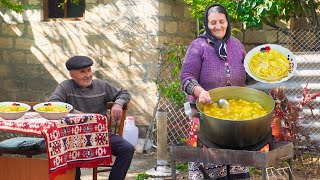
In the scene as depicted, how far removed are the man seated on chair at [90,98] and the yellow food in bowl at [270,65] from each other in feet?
5.57

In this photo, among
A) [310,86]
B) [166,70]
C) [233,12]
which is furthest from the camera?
[166,70]

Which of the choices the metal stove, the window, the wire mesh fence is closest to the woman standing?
the metal stove

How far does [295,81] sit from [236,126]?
419 centimetres

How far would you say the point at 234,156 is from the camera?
407 centimetres

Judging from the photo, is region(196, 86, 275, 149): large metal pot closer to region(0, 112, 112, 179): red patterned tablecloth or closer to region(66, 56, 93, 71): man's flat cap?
region(0, 112, 112, 179): red patterned tablecloth

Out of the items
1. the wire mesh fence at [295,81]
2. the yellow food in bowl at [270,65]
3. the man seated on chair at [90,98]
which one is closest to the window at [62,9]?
the wire mesh fence at [295,81]

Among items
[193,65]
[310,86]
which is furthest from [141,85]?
[193,65]

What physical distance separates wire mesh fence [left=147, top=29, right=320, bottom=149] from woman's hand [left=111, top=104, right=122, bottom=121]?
1660mm

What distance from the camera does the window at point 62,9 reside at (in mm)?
9414

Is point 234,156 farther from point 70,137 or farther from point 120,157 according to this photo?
point 120,157

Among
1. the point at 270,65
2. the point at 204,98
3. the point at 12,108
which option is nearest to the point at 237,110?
the point at 204,98

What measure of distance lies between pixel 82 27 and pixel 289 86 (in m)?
3.18

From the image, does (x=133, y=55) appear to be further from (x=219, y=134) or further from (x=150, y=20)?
(x=219, y=134)

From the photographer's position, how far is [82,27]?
928 cm
